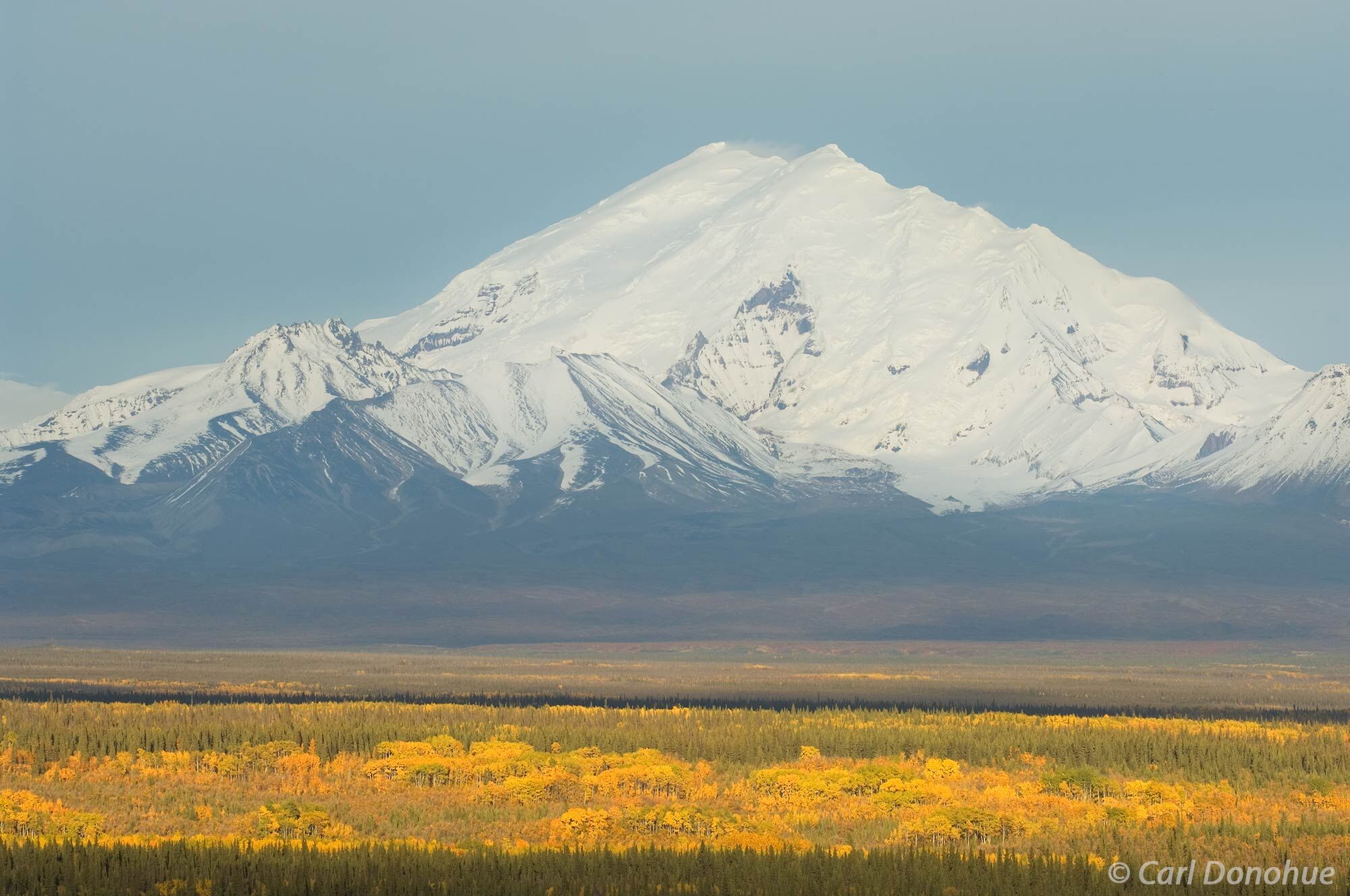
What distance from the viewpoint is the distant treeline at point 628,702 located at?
123 m

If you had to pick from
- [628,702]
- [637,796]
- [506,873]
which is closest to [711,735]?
[637,796]

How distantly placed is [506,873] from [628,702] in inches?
3233

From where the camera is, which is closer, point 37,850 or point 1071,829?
point 37,850

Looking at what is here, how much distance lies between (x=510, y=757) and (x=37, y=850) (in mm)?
33232

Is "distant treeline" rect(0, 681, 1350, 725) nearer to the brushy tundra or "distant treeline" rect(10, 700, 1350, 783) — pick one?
the brushy tundra

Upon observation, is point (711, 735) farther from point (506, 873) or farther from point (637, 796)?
point (506, 873)

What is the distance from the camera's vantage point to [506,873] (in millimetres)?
49438

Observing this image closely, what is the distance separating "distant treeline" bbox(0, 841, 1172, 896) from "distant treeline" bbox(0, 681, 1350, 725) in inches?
2567

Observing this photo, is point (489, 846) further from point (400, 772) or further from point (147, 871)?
point (400, 772)

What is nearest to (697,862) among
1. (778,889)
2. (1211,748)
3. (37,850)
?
(778,889)

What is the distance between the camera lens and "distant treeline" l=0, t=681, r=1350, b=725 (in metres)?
123

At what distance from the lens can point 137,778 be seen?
7519 cm

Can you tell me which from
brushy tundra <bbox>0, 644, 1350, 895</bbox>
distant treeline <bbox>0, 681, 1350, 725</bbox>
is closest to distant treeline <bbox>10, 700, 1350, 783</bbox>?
brushy tundra <bbox>0, 644, 1350, 895</bbox>

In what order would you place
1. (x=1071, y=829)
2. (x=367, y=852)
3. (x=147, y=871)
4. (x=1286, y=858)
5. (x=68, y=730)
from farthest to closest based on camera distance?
(x=68, y=730), (x=1071, y=829), (x=1286, y=858), (x=367, y=852), (x=147, y=871)
